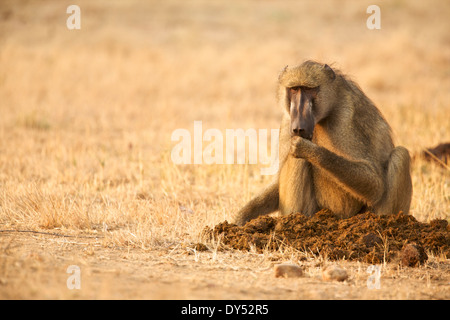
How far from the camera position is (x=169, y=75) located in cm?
1631

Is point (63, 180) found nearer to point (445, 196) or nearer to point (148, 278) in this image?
point (148, 278)

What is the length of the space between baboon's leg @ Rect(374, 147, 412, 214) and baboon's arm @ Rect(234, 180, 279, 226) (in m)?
0.98

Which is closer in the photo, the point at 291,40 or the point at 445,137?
the point at 445,137

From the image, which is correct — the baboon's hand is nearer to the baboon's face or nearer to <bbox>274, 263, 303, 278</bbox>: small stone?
the baboon's face

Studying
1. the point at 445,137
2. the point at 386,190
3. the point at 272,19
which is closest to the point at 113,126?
the point at 445,137

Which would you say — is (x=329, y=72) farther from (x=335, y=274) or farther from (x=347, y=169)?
(x=335, y=274)

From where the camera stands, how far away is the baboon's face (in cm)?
489

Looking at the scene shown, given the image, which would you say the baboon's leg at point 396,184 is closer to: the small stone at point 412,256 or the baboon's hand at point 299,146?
the small stone at point 412,256

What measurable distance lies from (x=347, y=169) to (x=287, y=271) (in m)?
1.20

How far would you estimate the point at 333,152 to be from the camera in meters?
5.04

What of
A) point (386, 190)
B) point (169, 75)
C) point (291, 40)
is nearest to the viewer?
point (386, 190)

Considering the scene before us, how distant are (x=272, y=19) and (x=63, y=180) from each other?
58.1ft

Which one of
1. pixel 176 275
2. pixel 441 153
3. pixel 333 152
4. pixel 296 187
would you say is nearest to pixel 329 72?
pixel 333 152

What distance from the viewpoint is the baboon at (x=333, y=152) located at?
16.4ft
